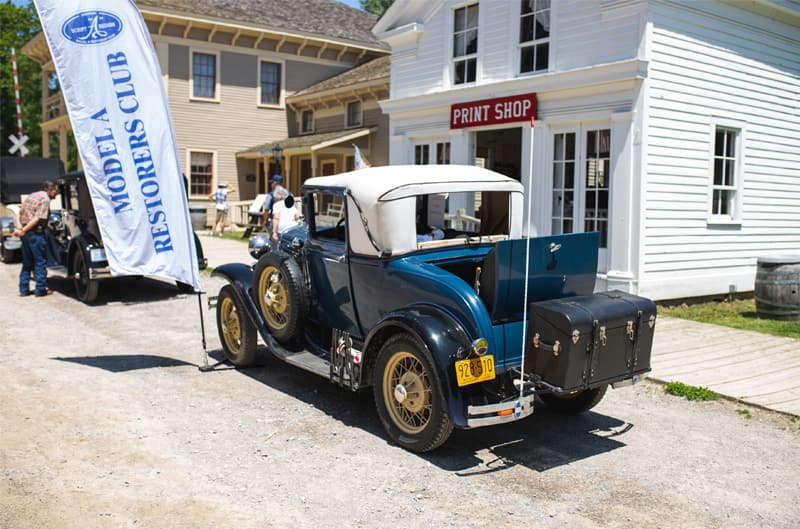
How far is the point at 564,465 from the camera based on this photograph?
16.1ft

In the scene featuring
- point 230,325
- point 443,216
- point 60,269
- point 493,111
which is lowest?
point 230,325

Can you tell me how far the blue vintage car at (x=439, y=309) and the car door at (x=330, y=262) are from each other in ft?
0.05

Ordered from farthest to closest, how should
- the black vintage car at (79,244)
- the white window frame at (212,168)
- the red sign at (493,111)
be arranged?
1. the white window frame at (212,168)
2. the red sign at (493,111)
3. the black vintage car at (79,244)

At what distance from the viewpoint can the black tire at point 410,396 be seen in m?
4.75

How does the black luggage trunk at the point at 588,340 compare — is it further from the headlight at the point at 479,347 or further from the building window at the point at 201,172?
the building window at the point at 201,172

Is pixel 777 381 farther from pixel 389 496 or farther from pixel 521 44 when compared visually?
pixel 521 44

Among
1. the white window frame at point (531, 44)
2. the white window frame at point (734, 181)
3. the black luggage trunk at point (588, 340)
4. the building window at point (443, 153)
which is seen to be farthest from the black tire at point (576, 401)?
the building window at point (443, 153)

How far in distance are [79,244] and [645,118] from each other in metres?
8.69

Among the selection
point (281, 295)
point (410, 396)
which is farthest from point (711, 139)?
point (410, 396)

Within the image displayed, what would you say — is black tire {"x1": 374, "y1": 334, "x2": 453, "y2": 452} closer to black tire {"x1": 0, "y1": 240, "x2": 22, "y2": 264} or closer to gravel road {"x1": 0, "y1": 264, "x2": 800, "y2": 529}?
gravel road {"x1": 0, "y1": 264, "x2": 800, "y2": 529}

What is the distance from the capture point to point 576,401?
5.89 meters

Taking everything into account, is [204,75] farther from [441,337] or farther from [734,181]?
[441,337]

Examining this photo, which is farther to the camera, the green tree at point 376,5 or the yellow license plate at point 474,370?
the green tree at point 376,5

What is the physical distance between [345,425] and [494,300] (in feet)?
5.32
